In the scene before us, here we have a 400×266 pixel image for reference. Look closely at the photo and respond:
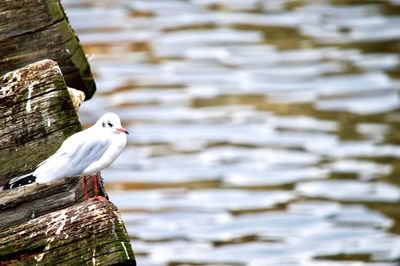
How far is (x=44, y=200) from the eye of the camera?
16.2ft

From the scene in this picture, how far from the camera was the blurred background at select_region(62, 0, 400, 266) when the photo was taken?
63.8 feet

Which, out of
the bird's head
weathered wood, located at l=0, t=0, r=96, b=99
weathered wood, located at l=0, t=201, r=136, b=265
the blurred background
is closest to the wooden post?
weathered wood, located at l=0, t=201, r=136, b=265

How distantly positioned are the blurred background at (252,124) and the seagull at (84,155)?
12921 millimetres

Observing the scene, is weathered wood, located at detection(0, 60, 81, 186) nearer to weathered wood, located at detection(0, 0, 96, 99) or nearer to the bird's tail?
the bird's tail

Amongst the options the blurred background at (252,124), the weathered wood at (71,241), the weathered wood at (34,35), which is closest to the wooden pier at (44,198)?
the weathered wood at (71,241)

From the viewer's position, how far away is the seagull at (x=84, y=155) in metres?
4.68

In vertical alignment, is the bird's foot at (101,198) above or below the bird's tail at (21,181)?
below

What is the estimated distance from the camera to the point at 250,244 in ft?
62.4

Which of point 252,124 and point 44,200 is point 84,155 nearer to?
point 44,200

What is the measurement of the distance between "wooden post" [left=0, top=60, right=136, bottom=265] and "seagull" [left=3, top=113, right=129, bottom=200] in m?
0.08

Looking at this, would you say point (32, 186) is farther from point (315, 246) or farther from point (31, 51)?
point (315, 246)

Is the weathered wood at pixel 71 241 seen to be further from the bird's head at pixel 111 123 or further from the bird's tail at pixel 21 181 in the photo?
the bird's head at pixel 111 123

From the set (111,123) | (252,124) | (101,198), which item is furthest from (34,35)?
(252,124)

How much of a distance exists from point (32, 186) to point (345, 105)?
20.7 meters
